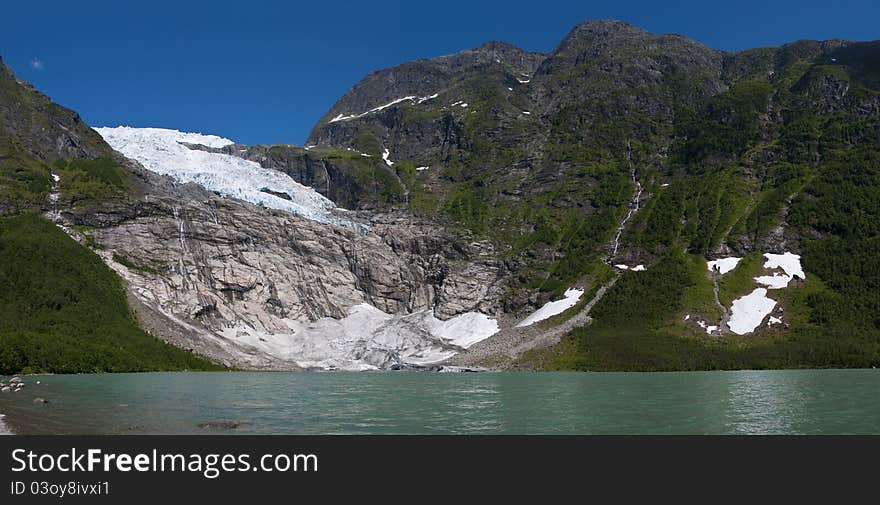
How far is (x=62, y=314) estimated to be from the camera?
500 ft

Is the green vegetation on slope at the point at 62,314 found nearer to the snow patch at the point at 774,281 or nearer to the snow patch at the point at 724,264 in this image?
the snow patch at the point at 724,264

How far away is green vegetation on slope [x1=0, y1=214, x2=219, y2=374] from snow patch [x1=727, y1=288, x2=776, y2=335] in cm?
12779

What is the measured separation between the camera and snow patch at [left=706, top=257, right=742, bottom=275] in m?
194

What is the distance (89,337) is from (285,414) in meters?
113

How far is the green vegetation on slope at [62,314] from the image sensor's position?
12612 cm

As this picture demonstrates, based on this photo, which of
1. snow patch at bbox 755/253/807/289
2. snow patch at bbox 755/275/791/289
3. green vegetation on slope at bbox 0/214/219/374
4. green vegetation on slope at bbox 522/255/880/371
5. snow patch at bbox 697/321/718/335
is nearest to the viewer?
green vegetation on slope at bbox 0/214/219/374

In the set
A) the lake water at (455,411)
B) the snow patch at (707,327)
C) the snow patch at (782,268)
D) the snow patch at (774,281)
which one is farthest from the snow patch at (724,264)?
the lake water at (455,411)

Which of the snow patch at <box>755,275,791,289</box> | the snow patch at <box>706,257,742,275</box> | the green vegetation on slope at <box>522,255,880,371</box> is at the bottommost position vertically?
the green vegetation on slope at <box>522,255,880,371</box>

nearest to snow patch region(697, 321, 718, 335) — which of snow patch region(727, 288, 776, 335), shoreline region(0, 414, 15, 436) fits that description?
snow patch region(727, 288, 776, 335)

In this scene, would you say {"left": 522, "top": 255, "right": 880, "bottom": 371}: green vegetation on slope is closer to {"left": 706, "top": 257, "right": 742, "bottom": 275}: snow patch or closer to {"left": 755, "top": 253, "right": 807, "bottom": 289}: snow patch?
{"left": 755, "top": 253, "right": 807, "bottom": 289}: snow patch

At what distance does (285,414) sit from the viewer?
169ft

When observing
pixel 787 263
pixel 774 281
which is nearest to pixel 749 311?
pixel 774 281

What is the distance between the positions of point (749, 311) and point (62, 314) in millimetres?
164132

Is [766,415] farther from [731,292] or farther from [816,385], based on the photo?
[731,292]
